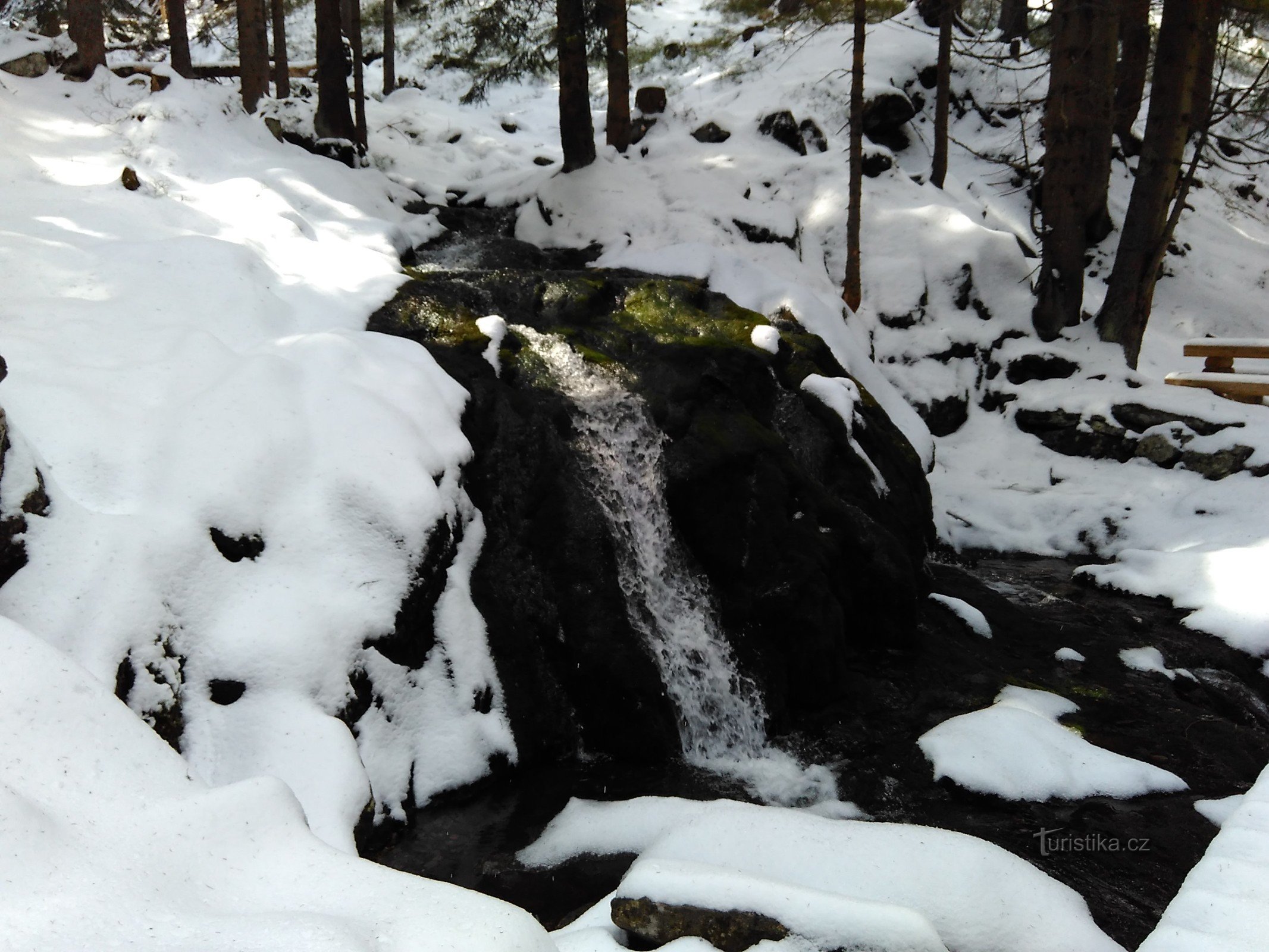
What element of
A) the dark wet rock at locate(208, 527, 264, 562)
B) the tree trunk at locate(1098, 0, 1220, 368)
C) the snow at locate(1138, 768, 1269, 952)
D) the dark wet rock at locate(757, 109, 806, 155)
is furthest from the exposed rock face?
the dark wet rock at locate(757, 109, 806, 155)

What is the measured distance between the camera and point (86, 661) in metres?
4.11

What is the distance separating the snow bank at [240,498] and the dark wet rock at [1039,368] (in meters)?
8.99

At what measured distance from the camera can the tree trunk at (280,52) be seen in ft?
55.4

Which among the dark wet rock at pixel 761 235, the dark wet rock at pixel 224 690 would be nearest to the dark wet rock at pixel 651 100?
the dark wet rock at pixel 761 235

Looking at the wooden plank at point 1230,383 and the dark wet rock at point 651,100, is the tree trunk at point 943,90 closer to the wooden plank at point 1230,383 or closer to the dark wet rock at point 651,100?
the dark wet rock at point 651,100

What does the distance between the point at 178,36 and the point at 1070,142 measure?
14.6 metres

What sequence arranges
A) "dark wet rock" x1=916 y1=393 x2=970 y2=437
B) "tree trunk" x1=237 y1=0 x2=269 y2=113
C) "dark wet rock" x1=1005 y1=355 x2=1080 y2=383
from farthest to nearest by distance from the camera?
1. "tree trunk" x1=237 y1=0 x2=269 y2=113
2. "dark wet rock" x1=916 y1=393 x2=970 y2=437
3. "dark wet rock" x1=1005 y1=355 x2=1080 y2=383

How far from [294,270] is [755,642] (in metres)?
5.52

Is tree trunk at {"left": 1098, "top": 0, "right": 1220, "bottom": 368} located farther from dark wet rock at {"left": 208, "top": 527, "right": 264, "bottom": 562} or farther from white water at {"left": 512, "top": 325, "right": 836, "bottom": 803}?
dark wet rock at {"left": 208, "top": 527, "right": 264, "bottom": 562}

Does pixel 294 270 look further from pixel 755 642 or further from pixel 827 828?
pixel 827 828

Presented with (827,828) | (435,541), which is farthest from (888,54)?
(827,828)

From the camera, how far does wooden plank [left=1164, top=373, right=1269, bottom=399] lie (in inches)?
396

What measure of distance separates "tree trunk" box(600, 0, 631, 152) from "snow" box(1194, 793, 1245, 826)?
12557mm

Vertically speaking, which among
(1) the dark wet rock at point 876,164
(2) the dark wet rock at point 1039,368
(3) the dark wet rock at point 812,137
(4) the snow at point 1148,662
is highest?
(3) the dark wet rock at point 812,137
